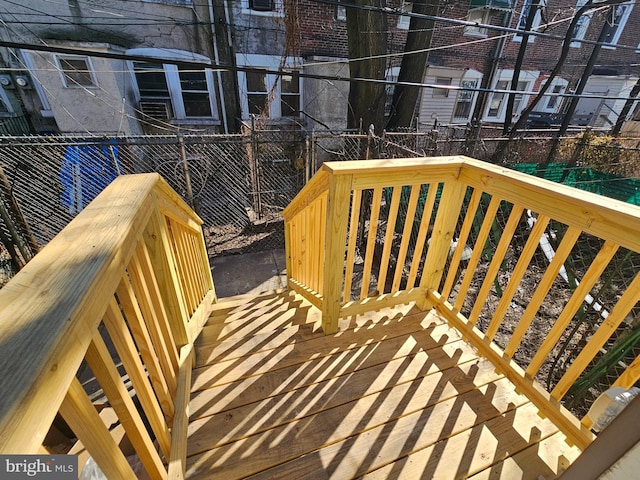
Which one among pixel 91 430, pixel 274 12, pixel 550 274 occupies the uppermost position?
pixel 274 12

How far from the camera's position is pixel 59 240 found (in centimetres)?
75

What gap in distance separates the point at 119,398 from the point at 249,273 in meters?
3.83

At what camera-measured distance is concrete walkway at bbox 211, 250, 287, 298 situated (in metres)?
4.17

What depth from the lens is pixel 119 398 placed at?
2.36 ft

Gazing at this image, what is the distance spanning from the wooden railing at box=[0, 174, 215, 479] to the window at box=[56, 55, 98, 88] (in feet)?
26.1

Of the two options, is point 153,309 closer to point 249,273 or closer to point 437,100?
point 249,273

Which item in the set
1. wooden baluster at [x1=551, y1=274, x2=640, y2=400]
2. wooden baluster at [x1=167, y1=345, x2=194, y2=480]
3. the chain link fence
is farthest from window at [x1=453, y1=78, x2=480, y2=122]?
wooden baluster at [x1=167, y1=345, x2=194, y2=480]

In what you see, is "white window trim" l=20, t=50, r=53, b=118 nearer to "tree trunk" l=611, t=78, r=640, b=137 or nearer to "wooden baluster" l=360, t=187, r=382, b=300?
"wooden baluster" l=360, t=187, r=382, b=300

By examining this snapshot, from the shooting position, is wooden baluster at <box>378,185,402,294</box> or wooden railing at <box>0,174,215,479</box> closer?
wooden railing at <box>0,174,215,479</box>

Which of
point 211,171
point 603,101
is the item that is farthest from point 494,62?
point 211,171

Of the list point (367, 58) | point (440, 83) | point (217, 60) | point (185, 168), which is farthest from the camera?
point (440, 83)

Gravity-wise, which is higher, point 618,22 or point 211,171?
point 618,22

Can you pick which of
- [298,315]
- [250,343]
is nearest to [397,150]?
[298,315]

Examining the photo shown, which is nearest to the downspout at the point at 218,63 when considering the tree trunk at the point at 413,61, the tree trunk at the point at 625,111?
the tree trunk at the point at 413,61
